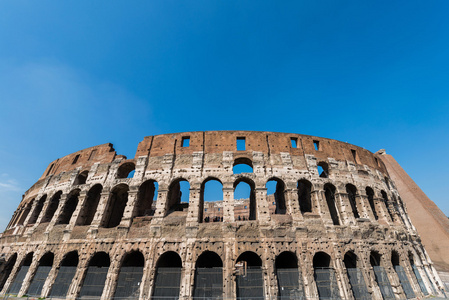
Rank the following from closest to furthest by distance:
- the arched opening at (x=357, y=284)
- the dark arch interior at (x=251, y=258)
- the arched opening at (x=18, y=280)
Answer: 1. the arched opening at (x=357, y=284)
2. the arched opening at (x=18, y=280)
3. the dark arch interior at (x=251, y=258)

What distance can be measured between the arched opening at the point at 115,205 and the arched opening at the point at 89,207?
164cm

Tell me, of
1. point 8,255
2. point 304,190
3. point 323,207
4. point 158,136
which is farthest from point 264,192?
point 8,255

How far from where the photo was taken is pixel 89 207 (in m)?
15.0

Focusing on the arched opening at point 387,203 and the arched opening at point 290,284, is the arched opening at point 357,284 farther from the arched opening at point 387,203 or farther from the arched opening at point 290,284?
the arched opening at point 387,203

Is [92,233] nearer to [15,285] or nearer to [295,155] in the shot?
[15,285]

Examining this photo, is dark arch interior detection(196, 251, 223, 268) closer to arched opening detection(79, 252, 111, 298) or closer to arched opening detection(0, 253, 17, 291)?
arched opening detection(79, 252, 111, 298)

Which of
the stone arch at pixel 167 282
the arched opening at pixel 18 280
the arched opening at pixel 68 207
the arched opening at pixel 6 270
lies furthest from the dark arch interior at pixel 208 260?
the arched opening at pixel 6 270

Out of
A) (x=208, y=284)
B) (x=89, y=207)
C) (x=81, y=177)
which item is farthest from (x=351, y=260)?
(x=81, y=177)

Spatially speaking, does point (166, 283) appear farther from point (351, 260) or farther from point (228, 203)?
point (351, 260)

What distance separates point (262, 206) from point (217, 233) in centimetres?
319

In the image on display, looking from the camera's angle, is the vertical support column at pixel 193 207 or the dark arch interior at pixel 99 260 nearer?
the vertical support column at pixel 193 207

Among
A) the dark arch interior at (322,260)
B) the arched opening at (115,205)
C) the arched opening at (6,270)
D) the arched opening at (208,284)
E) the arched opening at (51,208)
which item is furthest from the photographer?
the arched opening at (51,208)

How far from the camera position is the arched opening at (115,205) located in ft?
45.1

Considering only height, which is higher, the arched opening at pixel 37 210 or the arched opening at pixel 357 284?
the arched opening at pixel 37 210
